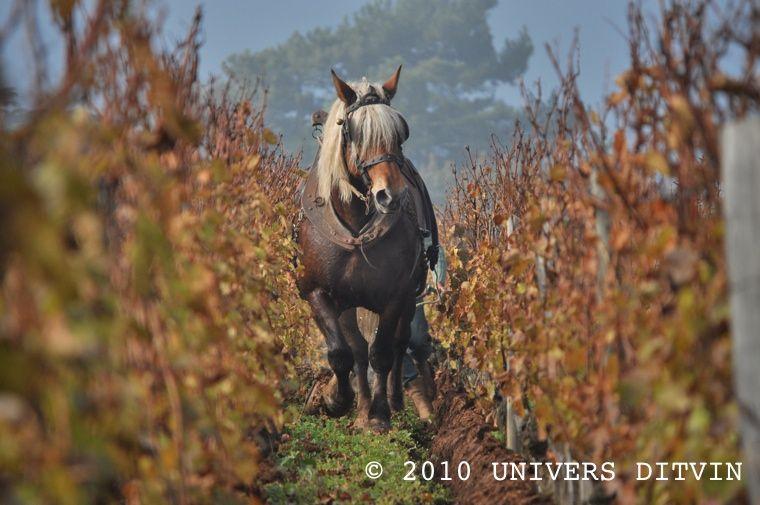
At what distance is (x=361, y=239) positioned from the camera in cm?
674

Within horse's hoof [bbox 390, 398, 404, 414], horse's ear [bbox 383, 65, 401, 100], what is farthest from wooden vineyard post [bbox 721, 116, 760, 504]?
horse's hoof [bbox 390, 398, 404, 414]

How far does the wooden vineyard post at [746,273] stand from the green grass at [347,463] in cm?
299

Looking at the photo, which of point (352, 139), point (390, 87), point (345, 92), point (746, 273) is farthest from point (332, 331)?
point (746, 273)

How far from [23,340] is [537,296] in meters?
2.84

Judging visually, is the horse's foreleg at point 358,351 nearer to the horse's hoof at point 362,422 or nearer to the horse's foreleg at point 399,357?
the horse's hoof at point 362,422

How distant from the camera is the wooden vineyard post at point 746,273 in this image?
2.05 m

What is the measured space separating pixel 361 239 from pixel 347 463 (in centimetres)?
163

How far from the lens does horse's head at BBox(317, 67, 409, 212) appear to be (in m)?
6.12

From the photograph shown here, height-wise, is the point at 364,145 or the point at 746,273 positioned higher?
the point at 364,145

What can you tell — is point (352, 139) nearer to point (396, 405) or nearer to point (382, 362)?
point (382, 362)

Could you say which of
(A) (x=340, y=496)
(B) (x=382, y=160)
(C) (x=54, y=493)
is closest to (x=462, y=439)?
(A) (x=340, y=496)

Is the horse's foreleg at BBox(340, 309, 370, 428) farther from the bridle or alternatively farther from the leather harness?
the bridle

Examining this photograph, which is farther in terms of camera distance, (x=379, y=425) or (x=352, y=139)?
(x=379, y=425)

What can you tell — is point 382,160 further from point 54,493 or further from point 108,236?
point 54,493
